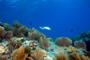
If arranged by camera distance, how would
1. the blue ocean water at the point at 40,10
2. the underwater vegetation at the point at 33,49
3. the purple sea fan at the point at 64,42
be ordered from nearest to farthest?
the underwater vegetation at the point at 33,49 → the purple sea fan at the point at 64,42 → the blue ocean water at the point at 40,10

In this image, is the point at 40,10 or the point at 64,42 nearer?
the point at 64,42

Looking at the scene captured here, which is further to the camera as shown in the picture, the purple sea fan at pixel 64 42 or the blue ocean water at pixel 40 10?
the blue ocean water at pixel 40 10

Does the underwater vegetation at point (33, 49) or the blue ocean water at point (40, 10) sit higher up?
the blue ocean water at point (40, 10)

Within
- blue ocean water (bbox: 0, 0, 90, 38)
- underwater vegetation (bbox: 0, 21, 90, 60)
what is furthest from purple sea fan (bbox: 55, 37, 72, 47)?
blue ocean water (bbox: 0, 0, 90, 38)

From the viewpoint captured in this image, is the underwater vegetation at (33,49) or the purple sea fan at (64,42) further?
the purple sea fan at (64,42)

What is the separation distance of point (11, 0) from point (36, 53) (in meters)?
30.1

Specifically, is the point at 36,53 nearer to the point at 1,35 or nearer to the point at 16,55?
the point at 16,55

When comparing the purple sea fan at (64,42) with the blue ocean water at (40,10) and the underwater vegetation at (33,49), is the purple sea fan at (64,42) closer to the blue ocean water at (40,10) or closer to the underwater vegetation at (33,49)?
the underwater vegetation at (33,49)

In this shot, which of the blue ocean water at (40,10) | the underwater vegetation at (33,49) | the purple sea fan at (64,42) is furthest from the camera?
the blue ocean water at (40,10)

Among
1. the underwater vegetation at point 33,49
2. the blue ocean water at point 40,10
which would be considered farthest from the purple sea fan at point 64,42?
the blue ocean water at point 40,10

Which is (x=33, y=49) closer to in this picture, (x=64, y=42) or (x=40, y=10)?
(x=64, y=42)

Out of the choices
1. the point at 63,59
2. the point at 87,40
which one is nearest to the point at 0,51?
the point at 63,59

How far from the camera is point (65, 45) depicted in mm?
7062

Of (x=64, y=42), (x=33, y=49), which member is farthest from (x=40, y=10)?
(x=33, y=49)
